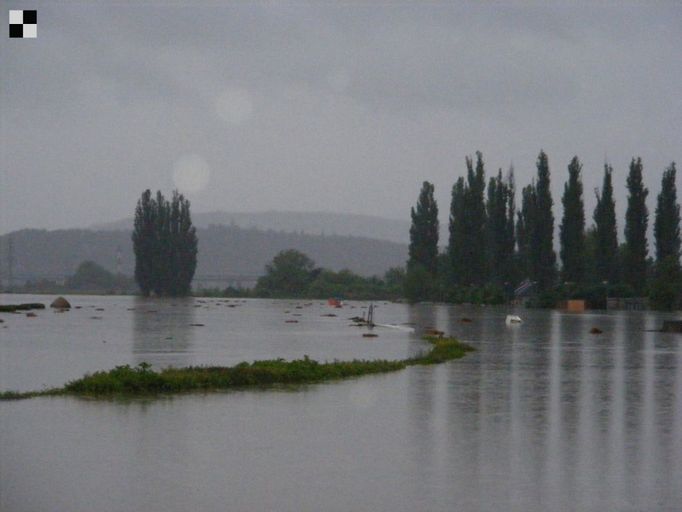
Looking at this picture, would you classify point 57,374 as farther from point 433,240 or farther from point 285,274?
point 285,274

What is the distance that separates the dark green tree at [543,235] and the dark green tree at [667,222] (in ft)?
26.8

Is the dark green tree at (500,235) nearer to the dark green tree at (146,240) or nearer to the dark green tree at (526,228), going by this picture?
the dark green tree at (526,228)

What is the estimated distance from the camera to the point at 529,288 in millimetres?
85500

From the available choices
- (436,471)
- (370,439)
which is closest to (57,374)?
(370,439)

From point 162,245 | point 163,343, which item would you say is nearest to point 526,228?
point 162,245

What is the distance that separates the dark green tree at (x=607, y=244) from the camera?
8156cm

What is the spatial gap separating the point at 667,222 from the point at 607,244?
4935mm

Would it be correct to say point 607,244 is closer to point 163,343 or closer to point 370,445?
point 163,343

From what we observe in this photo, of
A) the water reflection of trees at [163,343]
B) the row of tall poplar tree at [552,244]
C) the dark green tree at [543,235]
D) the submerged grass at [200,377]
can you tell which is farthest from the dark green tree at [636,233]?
the submerged grass at [200,377]

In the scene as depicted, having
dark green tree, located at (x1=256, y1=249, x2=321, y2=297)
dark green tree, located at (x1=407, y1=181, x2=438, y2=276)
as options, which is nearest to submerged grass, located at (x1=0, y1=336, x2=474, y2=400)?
dark green tree, located at (x1=407, y1=181, x2=438, y2=276)

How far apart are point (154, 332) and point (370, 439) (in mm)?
31009

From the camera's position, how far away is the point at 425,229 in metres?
102

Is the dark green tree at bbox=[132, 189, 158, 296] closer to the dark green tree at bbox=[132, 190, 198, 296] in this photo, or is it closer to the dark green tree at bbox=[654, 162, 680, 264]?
the dark green tree at bbox=[132, 190, 198, 296]

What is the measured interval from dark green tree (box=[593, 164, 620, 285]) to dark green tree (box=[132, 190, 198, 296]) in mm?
51921
